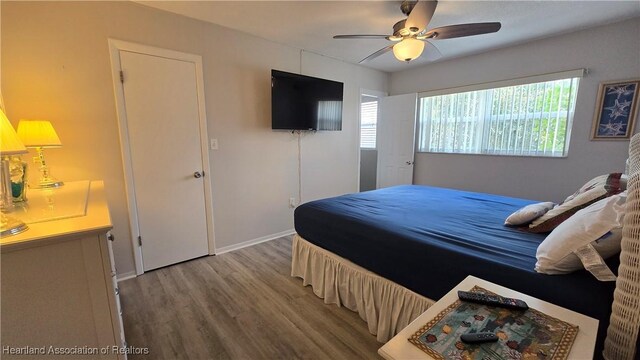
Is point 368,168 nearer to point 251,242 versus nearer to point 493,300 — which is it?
point 251,242

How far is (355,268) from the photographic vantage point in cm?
190

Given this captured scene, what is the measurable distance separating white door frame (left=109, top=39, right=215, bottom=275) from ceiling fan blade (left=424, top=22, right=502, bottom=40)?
2177 millimetres

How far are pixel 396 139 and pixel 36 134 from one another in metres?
4.19

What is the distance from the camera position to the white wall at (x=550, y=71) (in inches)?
104

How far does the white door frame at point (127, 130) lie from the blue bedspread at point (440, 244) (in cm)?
120

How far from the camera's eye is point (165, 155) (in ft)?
8.38

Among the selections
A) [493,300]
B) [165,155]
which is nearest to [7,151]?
[165,155]

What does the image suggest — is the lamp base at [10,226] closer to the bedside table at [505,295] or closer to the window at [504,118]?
the bedside table at [505,295]

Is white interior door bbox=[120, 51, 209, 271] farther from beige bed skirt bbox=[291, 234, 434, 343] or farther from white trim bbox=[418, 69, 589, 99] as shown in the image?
white trim bbox=[418, 69, 589, 99]

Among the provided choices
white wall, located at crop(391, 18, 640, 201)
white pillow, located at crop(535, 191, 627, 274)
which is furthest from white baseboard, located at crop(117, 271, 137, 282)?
white wall, located at crop(391, 18, 640, 201)

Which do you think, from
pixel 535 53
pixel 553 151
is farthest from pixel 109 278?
pixel 535 53

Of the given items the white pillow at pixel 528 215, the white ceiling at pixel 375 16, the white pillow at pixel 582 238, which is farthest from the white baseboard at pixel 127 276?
the white pillow at pixel 528 215

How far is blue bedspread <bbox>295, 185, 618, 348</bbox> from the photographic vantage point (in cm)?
110

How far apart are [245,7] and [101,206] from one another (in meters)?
1.99
